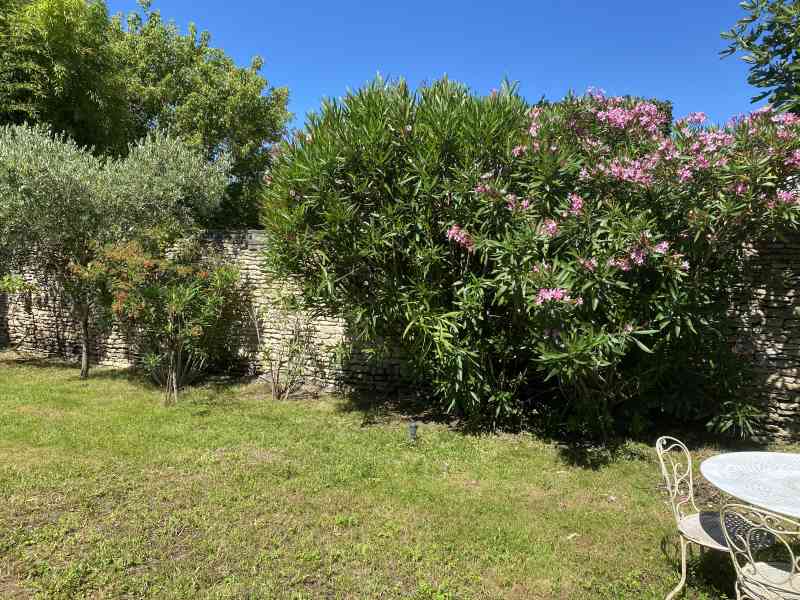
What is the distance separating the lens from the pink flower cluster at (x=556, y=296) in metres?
4.69

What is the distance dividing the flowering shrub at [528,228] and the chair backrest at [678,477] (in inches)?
32.6

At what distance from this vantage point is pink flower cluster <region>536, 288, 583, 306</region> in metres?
4.69

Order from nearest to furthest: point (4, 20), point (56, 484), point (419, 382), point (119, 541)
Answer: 1. point (119, 541)
2. point (56, 484)
3. point (419, 382)
4. point (4, 20)

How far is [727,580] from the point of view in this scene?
3.30m

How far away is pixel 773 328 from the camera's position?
588 centimetres

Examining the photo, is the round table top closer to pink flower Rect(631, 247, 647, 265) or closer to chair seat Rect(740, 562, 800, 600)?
chair seat Rect(740, 562, 800, 600)

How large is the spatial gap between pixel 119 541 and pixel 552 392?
4.82 metres

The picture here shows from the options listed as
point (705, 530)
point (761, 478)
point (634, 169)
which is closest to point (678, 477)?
point (705, 530)

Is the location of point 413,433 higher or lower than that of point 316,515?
higher

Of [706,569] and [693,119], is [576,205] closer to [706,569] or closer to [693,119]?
[693,119]

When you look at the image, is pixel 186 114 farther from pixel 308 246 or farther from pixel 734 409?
pixel 734 409

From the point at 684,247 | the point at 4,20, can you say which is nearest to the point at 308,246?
the point at 684,247

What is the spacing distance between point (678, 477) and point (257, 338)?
693 cm

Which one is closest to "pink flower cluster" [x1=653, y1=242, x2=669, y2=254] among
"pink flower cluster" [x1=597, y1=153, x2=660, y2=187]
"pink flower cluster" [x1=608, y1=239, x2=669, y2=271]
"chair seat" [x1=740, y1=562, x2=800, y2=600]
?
"pink flower cluster" [x1=608, y1=239, x2=669, y2=271]
